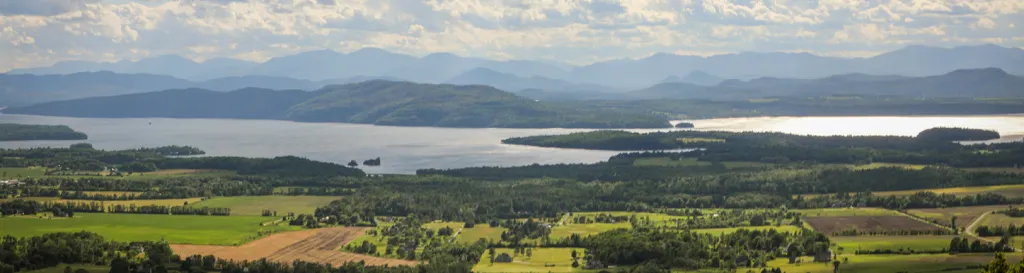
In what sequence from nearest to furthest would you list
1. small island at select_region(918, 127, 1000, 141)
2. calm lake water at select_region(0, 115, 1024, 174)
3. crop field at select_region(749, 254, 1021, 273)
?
1. crop field at select_region(749, 254, 1021, 273)
2. calm lake water at select_region(0, 115, 1024, 174)
3. small island at select_region(918, 127, 1000, 141)

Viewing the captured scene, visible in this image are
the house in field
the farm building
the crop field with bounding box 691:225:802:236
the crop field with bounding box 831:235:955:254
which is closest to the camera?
the house in field

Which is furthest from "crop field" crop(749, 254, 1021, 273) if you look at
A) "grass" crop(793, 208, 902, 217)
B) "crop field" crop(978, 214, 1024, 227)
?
"grass" crop(793, 208, 902, 217)

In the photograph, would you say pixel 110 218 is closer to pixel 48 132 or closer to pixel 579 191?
pixel 579 191

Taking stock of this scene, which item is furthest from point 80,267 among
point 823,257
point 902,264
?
point 902,264

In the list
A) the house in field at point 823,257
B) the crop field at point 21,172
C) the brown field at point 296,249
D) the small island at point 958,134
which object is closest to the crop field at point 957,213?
the house in field at point 823,257

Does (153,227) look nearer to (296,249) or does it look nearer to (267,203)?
(296,249)

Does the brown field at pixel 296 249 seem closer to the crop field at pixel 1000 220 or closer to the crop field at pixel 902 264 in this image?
the crop field at pixel 902 264

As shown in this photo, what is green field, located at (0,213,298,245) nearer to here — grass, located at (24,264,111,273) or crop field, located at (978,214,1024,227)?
grass, located at (24,264,111,273)
